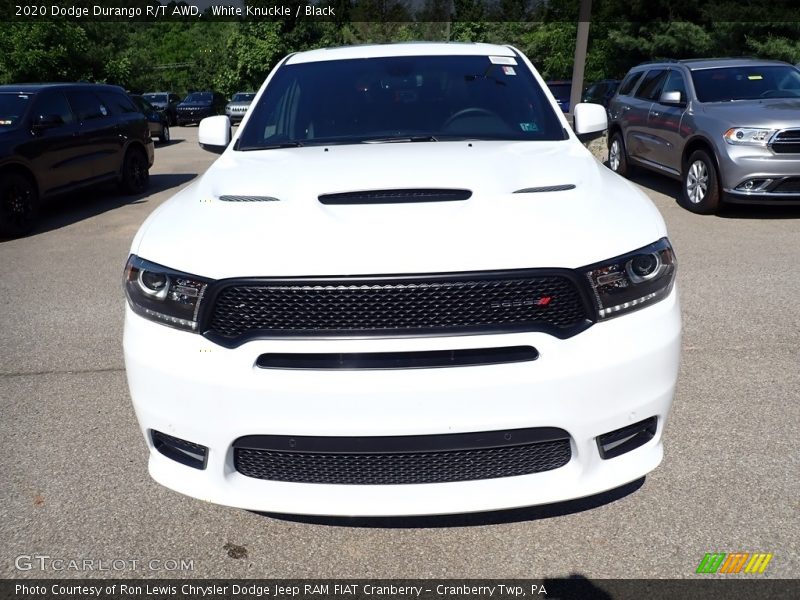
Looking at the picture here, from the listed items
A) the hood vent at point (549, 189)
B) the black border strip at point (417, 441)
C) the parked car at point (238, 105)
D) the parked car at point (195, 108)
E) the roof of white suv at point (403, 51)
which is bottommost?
the parked car at point (195, 108)

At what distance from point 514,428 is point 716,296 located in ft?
12.8

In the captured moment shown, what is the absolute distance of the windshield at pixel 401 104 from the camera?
3539 mm

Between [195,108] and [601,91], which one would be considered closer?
[601,91]

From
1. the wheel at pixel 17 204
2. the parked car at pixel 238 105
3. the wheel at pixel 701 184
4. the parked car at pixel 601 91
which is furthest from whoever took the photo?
the parked car at pixel 238 105

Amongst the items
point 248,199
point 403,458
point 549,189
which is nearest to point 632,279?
point 549,189

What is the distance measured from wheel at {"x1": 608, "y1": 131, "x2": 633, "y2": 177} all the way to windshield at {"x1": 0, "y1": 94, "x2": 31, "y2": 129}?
8683 mm

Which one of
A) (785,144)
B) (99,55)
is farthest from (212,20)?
(785,144)

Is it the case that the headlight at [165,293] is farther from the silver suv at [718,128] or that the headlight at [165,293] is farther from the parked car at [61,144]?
the silver suv at [718,128]

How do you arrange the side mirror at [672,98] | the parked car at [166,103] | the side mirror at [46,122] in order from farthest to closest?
1. the parked car at [166,103]
2. the side mirror at [46,122]
3. the side mirror at [672,98]

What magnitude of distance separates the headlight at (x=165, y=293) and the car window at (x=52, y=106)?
26.1 ft

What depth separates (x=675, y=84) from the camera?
9.61m

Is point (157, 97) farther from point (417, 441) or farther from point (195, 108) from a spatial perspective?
point (417, 441)

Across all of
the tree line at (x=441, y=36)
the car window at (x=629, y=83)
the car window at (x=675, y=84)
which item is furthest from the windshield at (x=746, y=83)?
the tree line at (x=441, y=36)

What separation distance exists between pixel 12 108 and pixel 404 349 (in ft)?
29.2
